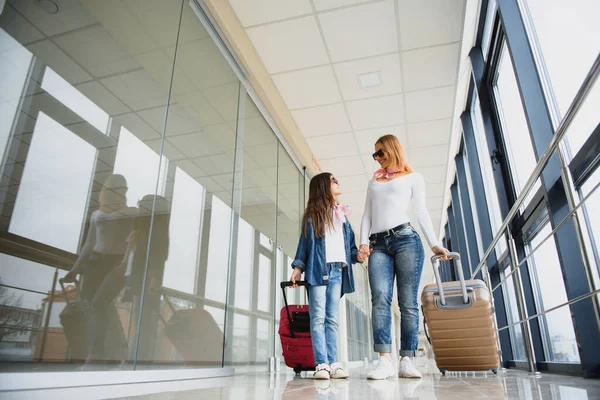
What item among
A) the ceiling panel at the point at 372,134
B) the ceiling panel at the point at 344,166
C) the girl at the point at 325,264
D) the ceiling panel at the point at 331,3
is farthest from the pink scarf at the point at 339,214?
the ceiling panel at the point at 344,166

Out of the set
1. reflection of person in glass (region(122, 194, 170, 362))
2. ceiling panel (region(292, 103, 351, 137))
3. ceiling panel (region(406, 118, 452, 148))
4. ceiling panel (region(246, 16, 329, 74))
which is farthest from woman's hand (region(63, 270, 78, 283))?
ceiling panel (region(406, 118, 452, 148))

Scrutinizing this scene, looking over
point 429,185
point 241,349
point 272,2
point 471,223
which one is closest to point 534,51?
point 272,2

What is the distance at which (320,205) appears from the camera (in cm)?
250

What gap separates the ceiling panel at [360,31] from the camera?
3383 mm

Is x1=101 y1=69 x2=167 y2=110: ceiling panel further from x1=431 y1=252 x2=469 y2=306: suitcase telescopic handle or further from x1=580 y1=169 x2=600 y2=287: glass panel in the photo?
x1=580 y1=169 x2=600 y2=287: glass panel

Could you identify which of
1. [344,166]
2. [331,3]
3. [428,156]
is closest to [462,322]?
[331,3]

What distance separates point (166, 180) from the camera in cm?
223

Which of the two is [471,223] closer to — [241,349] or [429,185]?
[429,185]

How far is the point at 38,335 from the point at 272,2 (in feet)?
9.43

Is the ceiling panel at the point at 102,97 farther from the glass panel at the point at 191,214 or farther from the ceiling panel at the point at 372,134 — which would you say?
the ceiling panel at the point at 372,134

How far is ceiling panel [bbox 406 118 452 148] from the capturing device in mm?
5059

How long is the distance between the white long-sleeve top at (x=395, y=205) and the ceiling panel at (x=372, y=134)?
2.92 meters

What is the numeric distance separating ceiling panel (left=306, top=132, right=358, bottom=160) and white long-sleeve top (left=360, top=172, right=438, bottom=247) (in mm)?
3016

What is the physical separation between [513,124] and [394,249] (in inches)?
71.9
